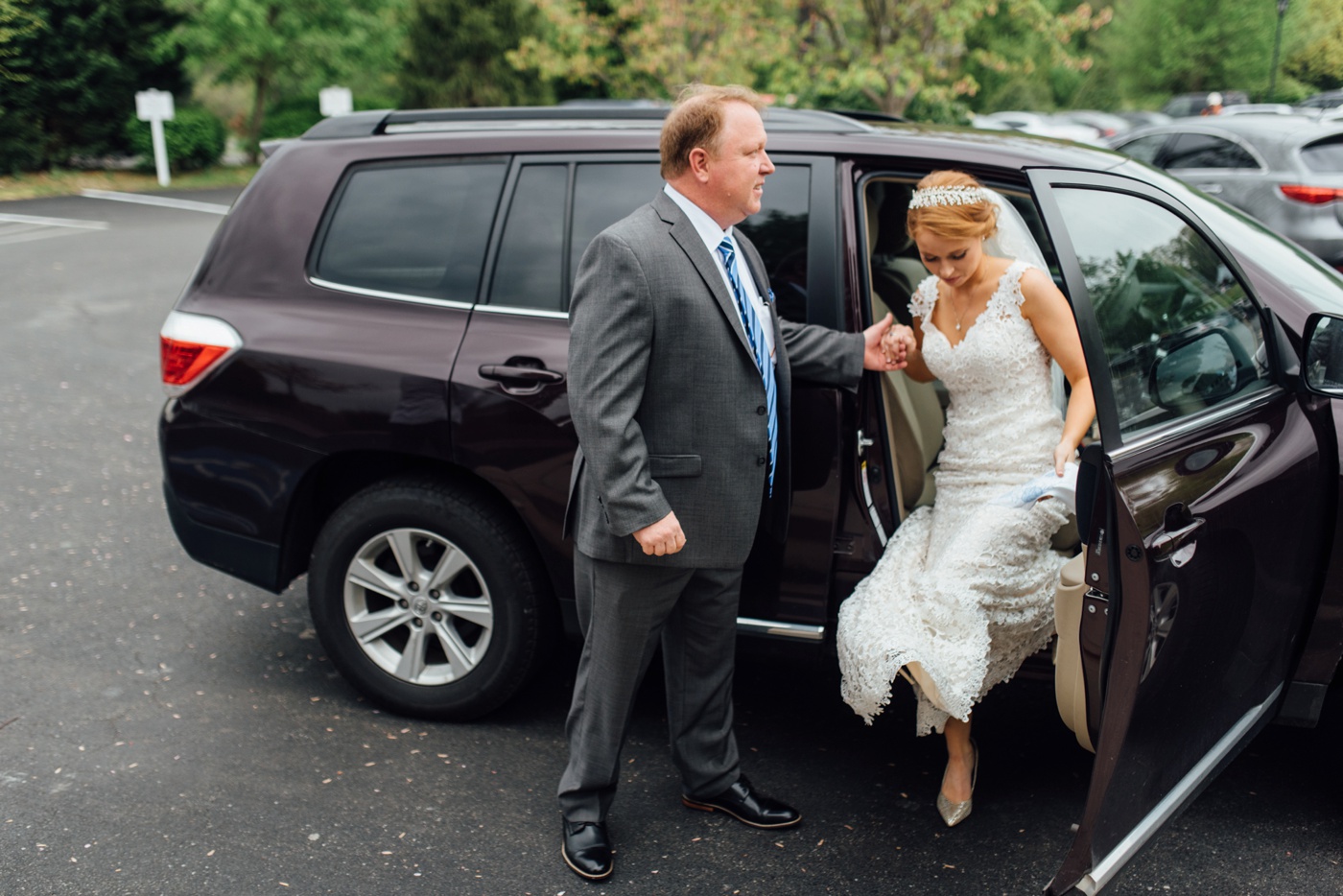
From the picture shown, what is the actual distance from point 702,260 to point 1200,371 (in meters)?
1.14

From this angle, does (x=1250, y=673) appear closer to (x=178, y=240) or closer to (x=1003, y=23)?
(x=1003, y=23)

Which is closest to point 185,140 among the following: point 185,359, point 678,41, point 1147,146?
point 678,41

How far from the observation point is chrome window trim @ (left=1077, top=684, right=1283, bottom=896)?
6.84 ft

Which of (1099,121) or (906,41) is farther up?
(906,41)

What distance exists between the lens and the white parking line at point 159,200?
18833mm

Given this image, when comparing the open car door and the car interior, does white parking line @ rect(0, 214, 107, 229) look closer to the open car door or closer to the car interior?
the car interior

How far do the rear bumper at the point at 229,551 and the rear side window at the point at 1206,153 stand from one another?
8.57m

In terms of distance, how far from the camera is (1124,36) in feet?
127

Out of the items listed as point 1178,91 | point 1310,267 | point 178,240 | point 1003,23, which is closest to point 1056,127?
point 1178,91

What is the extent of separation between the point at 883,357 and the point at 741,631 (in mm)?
799

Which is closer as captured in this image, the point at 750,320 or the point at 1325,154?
the point at 750,320

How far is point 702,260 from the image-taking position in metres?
2.53

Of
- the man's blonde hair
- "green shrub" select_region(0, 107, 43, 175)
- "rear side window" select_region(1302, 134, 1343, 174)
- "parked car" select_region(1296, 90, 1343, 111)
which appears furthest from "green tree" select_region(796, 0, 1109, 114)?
"green shrub" select_region(0, 107, 43, 175)

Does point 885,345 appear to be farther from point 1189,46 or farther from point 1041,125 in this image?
point 1189,46
